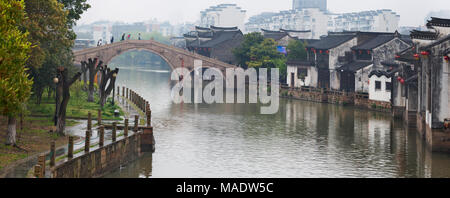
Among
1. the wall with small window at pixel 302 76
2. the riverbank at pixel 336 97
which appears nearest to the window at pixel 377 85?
the riverbank at pixel 336 97

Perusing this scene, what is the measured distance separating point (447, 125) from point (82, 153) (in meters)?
19.2

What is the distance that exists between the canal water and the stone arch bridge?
3310cm

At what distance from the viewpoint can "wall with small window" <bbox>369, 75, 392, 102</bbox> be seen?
60.4 meters

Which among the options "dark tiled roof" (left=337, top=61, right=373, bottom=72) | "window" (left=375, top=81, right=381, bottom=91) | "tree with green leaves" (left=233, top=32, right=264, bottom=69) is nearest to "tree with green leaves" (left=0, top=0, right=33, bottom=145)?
"window" (left=375, top=81, right=381, bottom=91)

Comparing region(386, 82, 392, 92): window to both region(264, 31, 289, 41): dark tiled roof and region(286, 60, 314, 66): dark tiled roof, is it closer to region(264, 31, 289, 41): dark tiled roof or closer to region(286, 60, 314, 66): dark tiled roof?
region(286, 60, 314, 66): dark tiled roof

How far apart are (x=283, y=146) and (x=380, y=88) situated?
23.7m

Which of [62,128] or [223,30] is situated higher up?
[223,30]

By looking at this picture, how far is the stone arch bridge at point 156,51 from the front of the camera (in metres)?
92.3

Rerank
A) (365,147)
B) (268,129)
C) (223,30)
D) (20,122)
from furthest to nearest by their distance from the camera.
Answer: (223,30)
(268,129)
(365,147)
(20,122)

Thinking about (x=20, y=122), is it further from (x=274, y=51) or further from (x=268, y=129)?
(x=274, y=51)

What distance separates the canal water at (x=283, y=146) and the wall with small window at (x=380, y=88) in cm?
268
